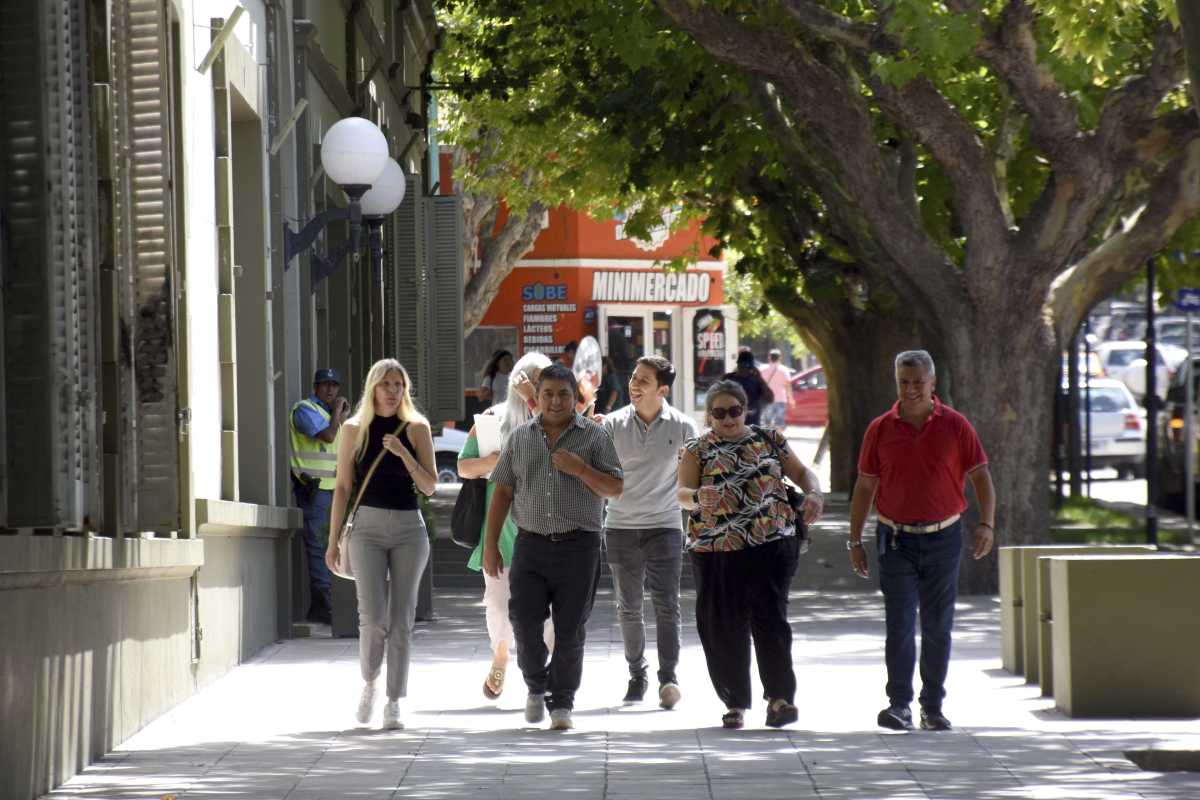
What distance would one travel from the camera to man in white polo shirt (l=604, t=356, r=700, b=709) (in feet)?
37.2

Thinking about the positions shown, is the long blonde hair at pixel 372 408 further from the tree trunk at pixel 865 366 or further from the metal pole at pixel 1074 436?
the metal pole at pixel 1074 436

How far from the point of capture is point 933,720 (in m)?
10.4

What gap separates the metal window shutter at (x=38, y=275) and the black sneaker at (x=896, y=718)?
12.5 ft

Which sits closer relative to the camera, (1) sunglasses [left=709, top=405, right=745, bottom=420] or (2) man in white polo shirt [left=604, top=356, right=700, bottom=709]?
(1) sunglasses [left=709, top=405, right=745, bottom=420]

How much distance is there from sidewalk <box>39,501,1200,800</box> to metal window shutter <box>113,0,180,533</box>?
46.1 inches

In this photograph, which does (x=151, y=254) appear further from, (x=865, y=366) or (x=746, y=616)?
(x=865, y=366)

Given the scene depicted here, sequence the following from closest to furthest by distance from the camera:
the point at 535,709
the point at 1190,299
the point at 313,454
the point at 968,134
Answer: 1. the point at 535,709
2. the point at 313,454
3. the point at 968,134
4. the point at 1190,299

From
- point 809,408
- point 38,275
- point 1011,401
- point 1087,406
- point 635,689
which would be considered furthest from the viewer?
point 809,408

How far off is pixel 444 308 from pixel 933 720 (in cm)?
1179

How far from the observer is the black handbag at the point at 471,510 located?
11250mm

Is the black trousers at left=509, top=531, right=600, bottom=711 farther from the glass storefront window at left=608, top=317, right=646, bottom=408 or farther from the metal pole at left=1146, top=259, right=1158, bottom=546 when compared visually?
the glass storefront window at left=608, top=317, right=646, bottom=408

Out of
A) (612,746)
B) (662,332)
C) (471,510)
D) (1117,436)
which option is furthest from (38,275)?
(662,332)

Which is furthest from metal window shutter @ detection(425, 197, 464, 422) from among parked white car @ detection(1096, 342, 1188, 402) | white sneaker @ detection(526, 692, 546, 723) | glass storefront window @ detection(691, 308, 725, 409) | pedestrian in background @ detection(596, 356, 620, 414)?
glass storefront window @ detection(691, 308, 725, 409)

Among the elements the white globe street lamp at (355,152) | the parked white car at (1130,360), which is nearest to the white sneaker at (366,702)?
the white globe street lamp at (355,152)
